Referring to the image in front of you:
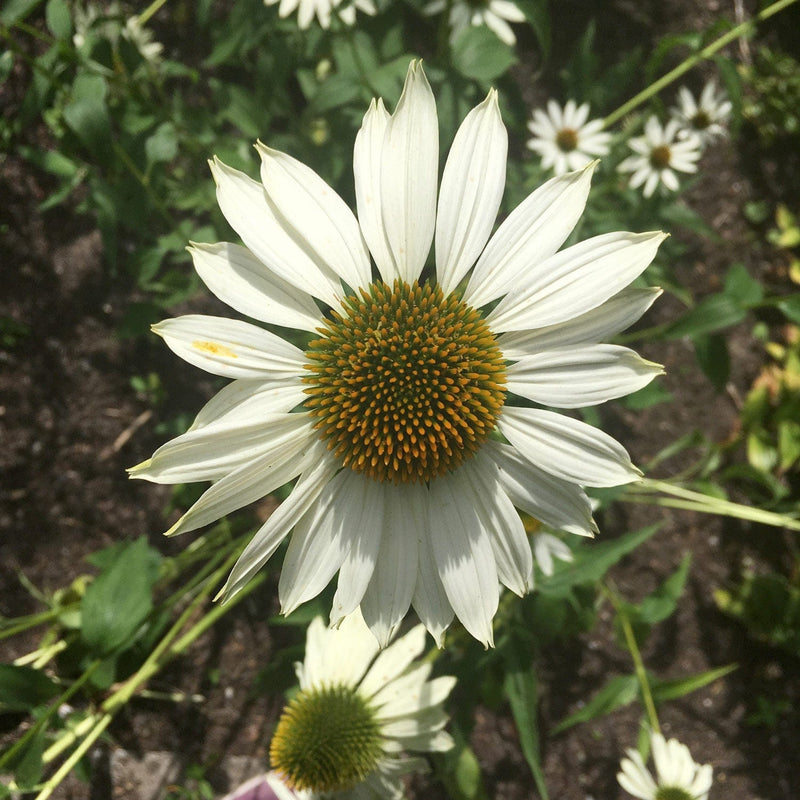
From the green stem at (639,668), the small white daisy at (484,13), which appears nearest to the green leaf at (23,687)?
the green stem at (639,668)

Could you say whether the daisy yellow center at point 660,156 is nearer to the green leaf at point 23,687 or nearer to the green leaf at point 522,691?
the green leaf at point 522,691

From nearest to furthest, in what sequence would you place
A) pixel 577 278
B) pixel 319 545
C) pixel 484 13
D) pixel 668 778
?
pixel 577 278
pixel 319 545
pixel 668 778
pixel 484 13

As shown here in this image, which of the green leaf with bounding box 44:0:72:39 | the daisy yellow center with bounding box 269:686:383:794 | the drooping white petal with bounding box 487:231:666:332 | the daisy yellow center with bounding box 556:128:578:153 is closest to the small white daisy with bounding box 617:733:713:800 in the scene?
the daisy yellow center with bounding box 269:686:383:794

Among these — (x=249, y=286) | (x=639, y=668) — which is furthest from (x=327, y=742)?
(x=249, y=286)

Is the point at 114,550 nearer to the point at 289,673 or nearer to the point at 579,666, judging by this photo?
the point at 289,673

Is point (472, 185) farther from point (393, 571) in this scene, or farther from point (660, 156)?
point (660, 156)
